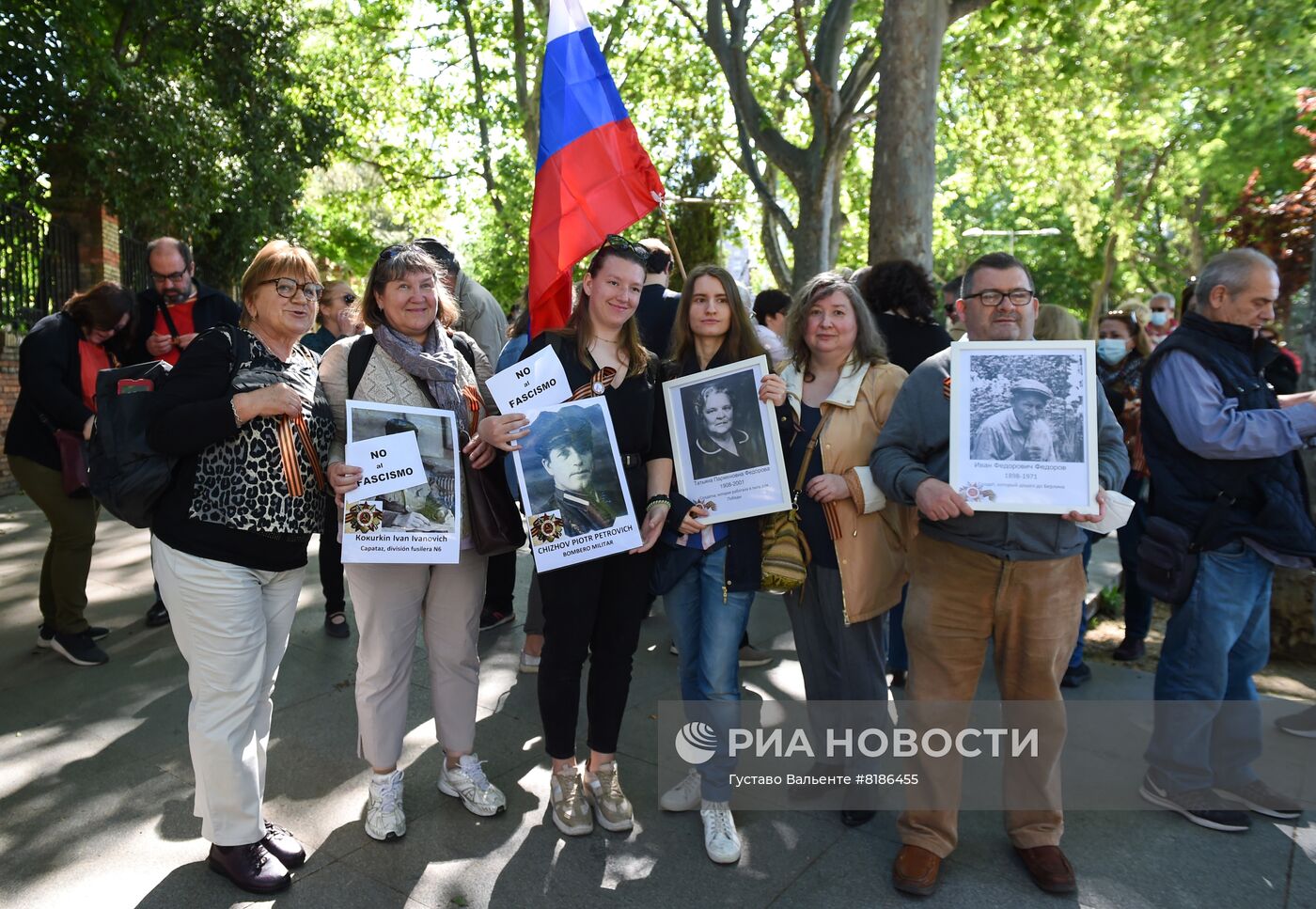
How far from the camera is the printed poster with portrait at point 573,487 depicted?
10.6ft

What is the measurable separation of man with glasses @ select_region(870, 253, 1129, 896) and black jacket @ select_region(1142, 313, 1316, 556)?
24.4 inches

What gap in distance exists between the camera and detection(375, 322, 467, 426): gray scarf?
10.6 ft

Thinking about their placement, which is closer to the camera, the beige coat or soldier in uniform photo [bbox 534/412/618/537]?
soldier in uniform photo [bbox 534/412/618/537]

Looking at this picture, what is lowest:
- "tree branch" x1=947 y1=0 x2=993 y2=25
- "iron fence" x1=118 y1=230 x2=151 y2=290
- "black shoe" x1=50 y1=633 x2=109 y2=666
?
"black shoe" x1=50 y1=633 x2=109 y2=666

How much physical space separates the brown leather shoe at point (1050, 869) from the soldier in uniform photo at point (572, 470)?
1.84 m

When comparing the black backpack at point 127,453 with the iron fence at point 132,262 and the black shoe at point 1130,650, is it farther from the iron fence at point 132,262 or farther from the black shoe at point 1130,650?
the iron fence at point 132,262

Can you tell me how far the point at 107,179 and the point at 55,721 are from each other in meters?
9.60

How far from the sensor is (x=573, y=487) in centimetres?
326

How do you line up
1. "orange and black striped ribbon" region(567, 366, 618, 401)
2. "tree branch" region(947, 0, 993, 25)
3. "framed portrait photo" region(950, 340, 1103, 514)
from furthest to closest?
"tree branch" region(947, 0, 993, 25)
"orange and black striped ribbon" region(567, 366, 618, 401)
"framed portrait photo" region(950, 340, 1103, 514)

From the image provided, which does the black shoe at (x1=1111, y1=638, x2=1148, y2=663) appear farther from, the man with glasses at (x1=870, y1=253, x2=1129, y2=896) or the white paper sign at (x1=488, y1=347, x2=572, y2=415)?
the white paper sign at (x1=488, y1=347, x2=572, y2=415)

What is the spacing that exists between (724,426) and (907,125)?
5451mm

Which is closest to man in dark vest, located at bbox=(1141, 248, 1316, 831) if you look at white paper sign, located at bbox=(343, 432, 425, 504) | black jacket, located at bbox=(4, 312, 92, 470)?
white paper sign, located at bbox=(343, 432, 425, 504)

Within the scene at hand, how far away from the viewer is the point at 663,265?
16.7ft

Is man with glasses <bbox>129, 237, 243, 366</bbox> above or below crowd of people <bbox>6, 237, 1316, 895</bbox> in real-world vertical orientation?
above
